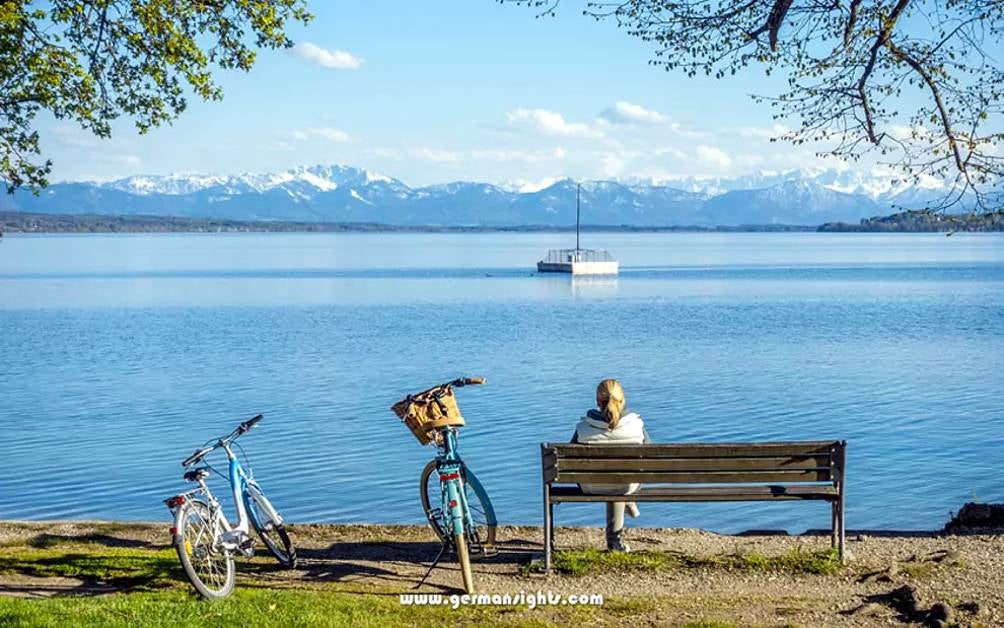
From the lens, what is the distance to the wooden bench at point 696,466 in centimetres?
925

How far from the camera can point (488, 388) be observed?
3300 centimetres

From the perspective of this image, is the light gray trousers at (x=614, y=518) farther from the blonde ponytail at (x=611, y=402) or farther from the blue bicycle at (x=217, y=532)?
the blue bicycle at (x=217, y=532)

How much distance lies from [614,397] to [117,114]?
701 centimetres

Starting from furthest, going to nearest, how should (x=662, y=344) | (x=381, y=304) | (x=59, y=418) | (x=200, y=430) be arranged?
(x=381, y=304) < (x=662, y=344) < (x=59, y=418) < (x=200, y=430)

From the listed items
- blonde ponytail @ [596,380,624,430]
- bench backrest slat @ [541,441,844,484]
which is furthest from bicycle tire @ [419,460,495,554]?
blonde ponytail @ [596,380,624,430]

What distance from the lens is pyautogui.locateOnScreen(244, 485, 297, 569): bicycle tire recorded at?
963cm

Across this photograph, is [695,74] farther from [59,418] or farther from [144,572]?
[59,418]

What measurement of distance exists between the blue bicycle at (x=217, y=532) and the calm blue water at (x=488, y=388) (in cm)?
780

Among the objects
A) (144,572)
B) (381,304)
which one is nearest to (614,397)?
(144,572)

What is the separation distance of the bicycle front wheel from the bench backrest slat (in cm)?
246

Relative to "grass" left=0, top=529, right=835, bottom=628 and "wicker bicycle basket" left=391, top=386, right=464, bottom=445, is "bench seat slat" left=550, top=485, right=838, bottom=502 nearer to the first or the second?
"grass" left=0, top=529, right=835, bottom=628

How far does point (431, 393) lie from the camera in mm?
9203

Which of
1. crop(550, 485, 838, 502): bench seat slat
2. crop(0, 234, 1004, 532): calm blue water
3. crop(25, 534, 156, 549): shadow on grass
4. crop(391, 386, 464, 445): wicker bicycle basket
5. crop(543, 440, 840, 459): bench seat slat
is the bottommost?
crop(0, 234, 1004, 532): calm blue water

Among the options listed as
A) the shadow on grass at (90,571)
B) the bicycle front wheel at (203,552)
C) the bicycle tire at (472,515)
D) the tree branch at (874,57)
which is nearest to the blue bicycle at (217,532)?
the bicycle front wheel at (203,552)
